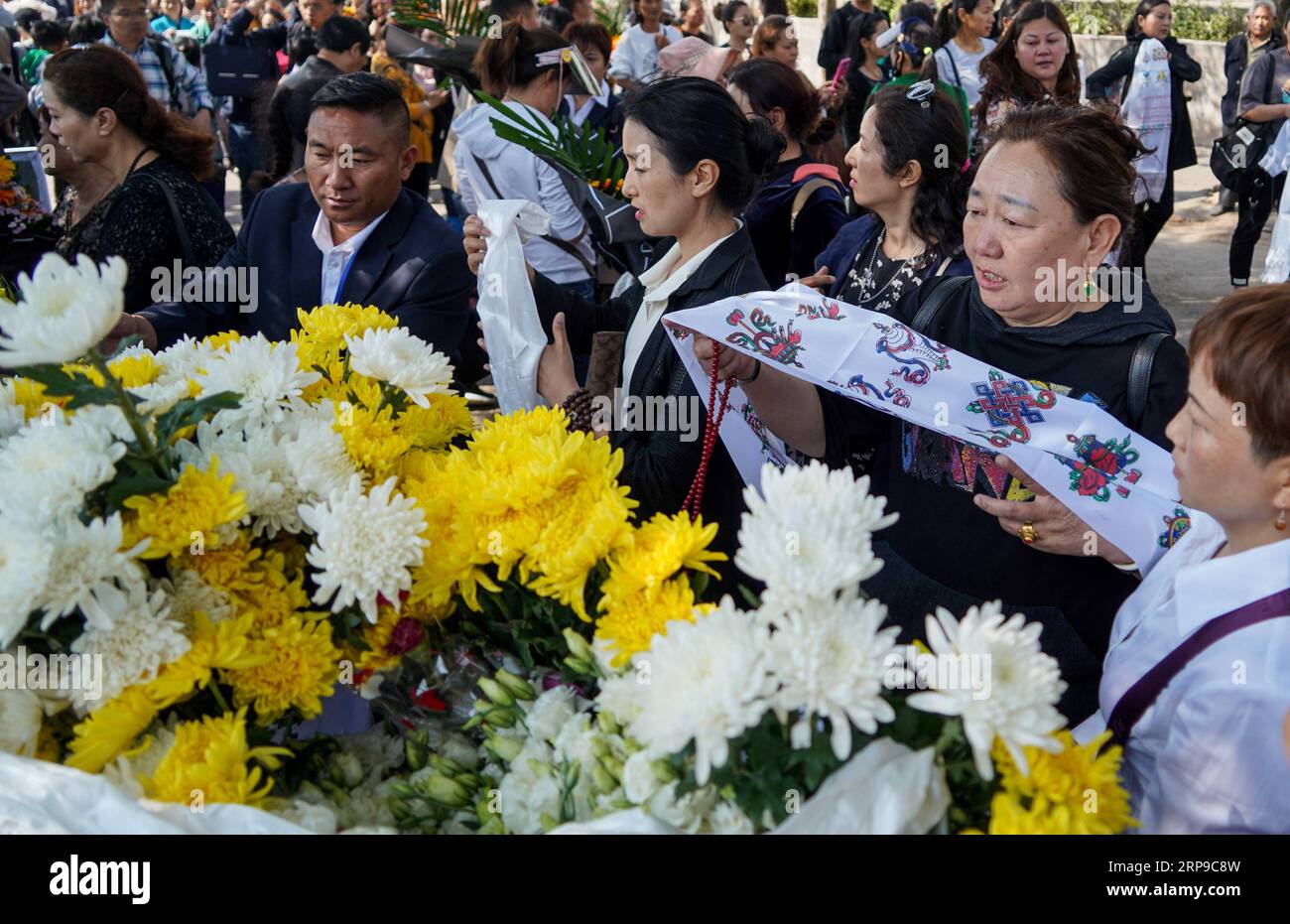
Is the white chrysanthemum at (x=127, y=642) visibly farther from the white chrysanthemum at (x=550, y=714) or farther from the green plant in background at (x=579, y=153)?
the green plant in background at (x=579, y=153)

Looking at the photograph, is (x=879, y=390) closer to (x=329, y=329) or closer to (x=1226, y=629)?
(x=1226, y=629)

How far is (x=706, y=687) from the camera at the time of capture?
1.13 m

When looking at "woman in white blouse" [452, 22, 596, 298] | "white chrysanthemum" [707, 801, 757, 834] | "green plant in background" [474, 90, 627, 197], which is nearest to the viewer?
"white chrysanthemum" [707, 801, 757, 834]

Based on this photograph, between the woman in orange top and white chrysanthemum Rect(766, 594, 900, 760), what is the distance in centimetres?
575

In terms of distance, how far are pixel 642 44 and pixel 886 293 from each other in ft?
23.6

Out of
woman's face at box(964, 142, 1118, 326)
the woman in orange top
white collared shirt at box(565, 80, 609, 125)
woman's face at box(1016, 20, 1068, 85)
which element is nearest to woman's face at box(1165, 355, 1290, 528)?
woman's face at box(964, 142, 1118, 326)

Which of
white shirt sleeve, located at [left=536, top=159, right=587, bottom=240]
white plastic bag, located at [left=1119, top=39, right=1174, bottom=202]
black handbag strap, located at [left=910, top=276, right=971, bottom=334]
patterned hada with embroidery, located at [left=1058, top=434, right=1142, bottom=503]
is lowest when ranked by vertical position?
patterned hada with embroidery, located at [left=1058, top=434, right=1142, bottom=503]

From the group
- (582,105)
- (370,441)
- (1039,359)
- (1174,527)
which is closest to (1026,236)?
(1039,359)

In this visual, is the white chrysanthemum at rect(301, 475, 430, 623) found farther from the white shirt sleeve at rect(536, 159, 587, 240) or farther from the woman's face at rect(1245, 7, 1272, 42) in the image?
the woman's face at rect(1245, 7, 1272, 42)

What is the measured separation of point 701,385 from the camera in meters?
2.35

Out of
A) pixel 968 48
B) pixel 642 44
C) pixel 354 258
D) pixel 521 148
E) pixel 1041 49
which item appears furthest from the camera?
pixel 642 44

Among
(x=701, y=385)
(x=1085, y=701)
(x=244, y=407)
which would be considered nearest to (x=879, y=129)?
(x=701, y=385)

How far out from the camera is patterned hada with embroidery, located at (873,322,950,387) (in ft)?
6.51
